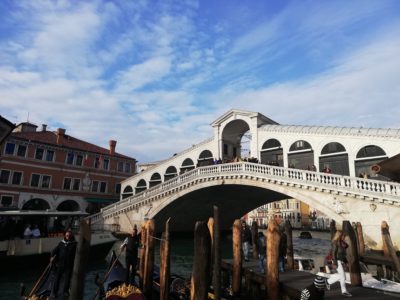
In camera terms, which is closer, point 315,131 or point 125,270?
point 125,270

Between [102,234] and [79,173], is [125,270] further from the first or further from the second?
[79,173]

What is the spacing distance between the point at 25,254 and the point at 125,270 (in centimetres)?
623

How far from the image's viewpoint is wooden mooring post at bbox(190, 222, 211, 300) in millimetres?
5637

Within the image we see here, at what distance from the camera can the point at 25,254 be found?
12789 millimetres

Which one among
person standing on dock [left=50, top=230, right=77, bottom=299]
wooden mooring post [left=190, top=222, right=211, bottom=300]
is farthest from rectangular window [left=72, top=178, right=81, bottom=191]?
wooden mooring post [left=190, top=222, right=211, bottom=300]

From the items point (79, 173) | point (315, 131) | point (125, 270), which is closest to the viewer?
point (125, 270)

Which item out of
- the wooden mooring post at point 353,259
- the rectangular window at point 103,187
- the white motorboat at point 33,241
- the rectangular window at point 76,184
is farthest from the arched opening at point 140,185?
the wooden mooring post at point 353,259

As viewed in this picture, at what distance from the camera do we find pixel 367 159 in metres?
17.8

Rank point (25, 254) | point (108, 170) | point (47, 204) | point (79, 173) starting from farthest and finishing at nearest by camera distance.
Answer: point (108, 170) → point (79, 173) → point (47, 204) → point (25, 254)

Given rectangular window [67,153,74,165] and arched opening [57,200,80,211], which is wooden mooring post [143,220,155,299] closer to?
rectangular window [67,153,74,165]

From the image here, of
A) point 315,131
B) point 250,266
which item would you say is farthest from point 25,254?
point 315,131

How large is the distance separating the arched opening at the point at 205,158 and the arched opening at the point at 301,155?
22.4ft

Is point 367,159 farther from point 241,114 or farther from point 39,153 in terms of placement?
point 39,153

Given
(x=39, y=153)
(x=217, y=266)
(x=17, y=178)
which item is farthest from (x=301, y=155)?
(x=17, y=178)
